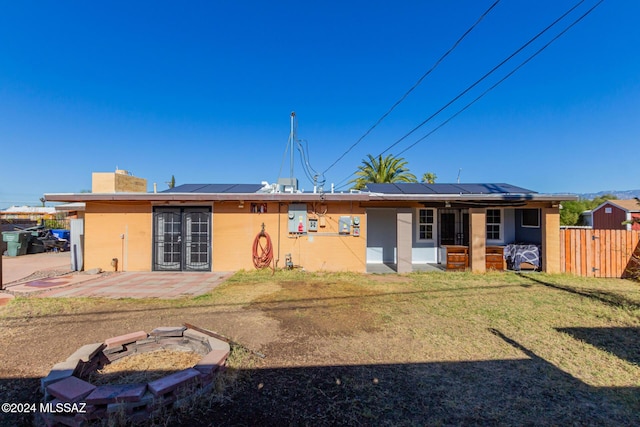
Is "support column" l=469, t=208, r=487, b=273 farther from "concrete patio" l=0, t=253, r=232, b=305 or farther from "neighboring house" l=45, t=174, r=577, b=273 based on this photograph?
"concrete patio" l=0, t=253, r=232, b=305

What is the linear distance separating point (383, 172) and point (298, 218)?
57.4ft

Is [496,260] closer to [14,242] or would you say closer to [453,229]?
[453,229]

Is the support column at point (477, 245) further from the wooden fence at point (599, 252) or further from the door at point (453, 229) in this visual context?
the wooden fence at point (599, 252)

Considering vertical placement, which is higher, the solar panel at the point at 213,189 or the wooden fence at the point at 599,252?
the solar panel at the point at 213,189

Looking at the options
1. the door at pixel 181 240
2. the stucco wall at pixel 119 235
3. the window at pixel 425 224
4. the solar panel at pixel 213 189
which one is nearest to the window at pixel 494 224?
the window at pixel 425 224

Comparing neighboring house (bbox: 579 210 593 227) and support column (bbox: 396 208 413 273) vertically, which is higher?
neighboring house (bbox: 579 210 593 227)

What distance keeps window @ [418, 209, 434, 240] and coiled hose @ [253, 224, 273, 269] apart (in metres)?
5.75

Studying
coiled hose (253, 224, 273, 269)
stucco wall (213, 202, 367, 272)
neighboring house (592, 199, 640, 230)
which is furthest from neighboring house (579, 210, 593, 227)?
coiled hose (253, 224, 273, 269)

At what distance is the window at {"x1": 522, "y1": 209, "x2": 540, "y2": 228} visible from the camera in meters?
10.1

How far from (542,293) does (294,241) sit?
6518 mm

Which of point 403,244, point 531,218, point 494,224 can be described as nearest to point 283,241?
point 403,244

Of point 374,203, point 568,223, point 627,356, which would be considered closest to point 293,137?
point 374,203

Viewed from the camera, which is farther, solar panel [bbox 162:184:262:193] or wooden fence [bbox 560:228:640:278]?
solar panel [bbox 162:184:262:193]

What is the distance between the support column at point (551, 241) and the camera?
8.85 m
